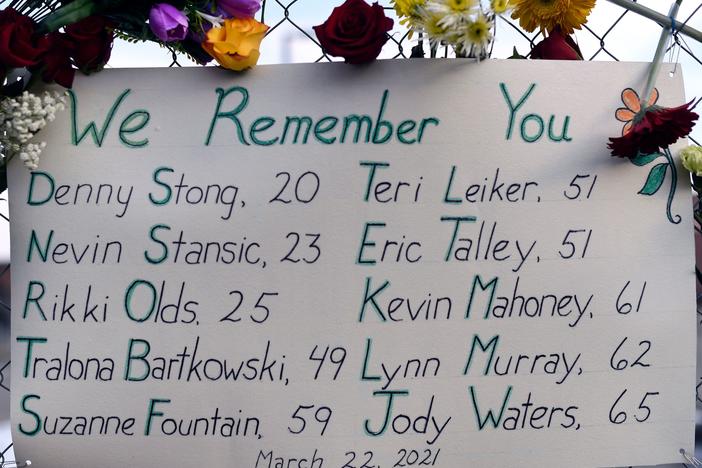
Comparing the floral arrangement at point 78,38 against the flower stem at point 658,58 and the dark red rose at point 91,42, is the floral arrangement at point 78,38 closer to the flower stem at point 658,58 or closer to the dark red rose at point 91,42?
the dark red rose at point 91,42

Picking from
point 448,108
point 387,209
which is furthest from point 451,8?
point 387,209

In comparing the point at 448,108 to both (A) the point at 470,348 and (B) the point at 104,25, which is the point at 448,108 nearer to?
(A) the point at 470,348

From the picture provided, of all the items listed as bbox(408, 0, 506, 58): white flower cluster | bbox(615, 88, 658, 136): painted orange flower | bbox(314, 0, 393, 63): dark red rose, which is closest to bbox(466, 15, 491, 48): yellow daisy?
bbox(408, 0, 506, 58): white flower cluster

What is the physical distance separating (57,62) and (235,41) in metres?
0.24

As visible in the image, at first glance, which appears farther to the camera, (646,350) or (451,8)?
(646,350)

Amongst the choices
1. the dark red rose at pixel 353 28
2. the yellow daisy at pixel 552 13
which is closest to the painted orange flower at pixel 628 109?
the yellow daisy at pixel 552 13

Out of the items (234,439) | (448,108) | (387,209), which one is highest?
(448,108)

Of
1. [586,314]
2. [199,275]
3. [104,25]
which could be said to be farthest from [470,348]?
[104,25]

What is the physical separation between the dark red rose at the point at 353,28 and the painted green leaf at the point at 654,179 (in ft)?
1.40

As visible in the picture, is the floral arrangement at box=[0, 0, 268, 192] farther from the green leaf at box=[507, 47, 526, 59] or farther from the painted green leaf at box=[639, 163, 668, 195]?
A: the painted green leaf at box=[639, 163, 668, 195]

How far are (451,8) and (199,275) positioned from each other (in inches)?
19.1

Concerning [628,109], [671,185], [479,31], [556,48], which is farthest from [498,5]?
[671,185]

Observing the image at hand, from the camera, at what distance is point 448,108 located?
972 millimetres

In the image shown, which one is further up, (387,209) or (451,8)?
(451,8)
